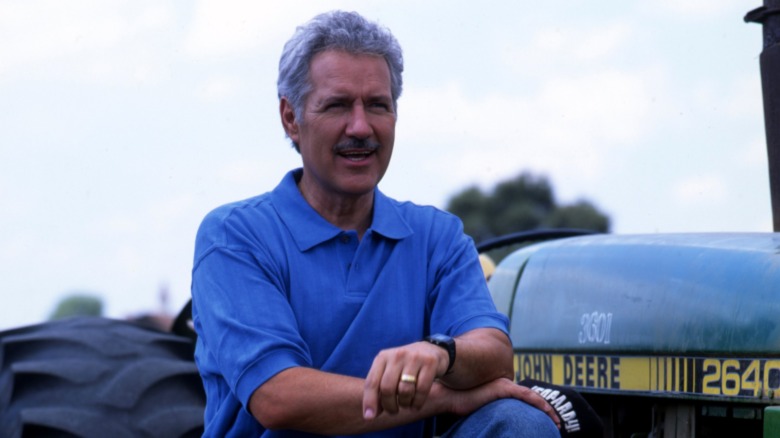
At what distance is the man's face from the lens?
2.78 meters

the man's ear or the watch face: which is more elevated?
the man's ear

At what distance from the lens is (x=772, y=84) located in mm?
3809

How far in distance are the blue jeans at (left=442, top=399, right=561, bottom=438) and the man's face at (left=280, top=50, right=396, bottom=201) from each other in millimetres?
585

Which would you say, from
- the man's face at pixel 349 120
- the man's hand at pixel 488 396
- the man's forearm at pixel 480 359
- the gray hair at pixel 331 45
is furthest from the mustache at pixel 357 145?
the man's hand at pixel 488 396

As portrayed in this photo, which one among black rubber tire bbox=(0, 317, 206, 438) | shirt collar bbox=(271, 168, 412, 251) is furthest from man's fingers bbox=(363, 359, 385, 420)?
black rubber tire bbox=(0, 317, 206, 438)

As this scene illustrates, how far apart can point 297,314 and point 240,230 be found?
0.23m

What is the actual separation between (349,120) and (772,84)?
5.33 feet

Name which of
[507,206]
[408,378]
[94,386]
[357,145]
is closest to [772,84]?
[357,145]

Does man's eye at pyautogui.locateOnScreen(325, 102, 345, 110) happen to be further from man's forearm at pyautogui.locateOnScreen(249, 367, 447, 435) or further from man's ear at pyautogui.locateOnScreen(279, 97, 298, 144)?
man's forearm at pyautogui.locateOnScreen(249, 367, 447, 435)

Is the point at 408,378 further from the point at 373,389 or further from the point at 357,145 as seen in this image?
the point at 357,145

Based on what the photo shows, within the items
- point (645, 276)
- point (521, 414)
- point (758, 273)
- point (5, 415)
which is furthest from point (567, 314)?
point (5, 415)

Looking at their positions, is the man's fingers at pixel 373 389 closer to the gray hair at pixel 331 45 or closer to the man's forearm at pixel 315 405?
the man's forearm at pixel 315 405

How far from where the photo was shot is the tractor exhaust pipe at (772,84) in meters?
3.75

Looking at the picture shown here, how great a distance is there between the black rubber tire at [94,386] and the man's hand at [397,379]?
1.63m
